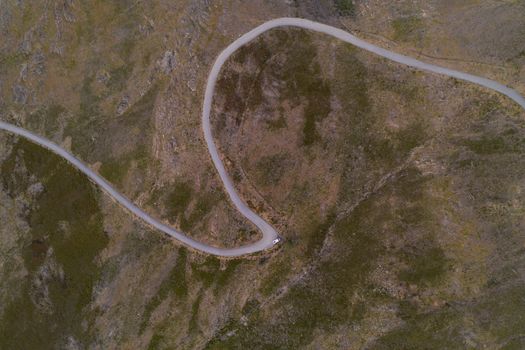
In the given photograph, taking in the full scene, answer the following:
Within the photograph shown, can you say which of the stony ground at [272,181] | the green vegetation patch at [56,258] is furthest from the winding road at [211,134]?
the green vegetation patch at [56,258]

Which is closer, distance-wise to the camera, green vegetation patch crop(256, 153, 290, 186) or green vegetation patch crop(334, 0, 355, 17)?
green vegetation patch crop(256, 153, 290, 186)

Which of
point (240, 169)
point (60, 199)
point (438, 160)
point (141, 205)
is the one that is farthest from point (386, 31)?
point (60, 199)

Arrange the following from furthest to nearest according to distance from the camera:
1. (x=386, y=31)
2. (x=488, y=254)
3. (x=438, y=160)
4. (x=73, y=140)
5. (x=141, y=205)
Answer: (x=73, y=140)
(x=141, y=205)
(x=386, y=31)
(x=438, y=160)
(x=488, y=254)

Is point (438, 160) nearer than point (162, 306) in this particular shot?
Yes

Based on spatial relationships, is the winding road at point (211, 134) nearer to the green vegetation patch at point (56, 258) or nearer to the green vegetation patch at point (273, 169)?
the green vegetation patch at point (273, 169)

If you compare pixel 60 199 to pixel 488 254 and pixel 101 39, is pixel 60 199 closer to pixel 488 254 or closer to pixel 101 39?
pixel 101 39

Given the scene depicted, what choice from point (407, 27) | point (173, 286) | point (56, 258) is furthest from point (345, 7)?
point (56, 258)

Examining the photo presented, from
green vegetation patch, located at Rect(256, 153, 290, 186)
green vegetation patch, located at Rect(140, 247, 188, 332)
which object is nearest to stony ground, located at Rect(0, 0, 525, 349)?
green vegetation patch, located at Rect(140, 247, 188, 332)

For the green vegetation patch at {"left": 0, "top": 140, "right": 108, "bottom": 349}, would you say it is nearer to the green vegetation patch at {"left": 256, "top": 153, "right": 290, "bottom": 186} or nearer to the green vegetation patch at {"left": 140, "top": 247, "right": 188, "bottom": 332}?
the green vegetation patch at {"left": 140, "top": 247, "right": 188, "bottom": 332}
